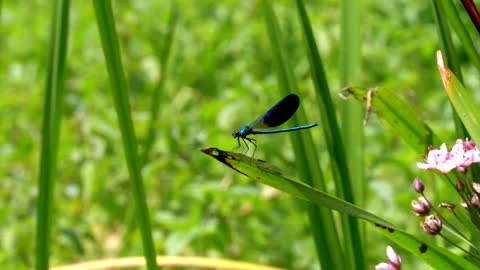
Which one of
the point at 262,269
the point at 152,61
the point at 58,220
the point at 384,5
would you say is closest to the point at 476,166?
the point at 262,269

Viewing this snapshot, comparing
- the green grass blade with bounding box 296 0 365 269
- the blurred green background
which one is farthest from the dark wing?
the blurred green background

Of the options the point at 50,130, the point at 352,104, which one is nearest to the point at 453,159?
the point at 352,104

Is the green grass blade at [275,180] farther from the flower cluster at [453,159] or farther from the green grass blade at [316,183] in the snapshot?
the green grass blade at [316,183]

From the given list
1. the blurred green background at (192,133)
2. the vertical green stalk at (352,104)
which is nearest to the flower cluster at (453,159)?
the vertical green stalk at (352,104)

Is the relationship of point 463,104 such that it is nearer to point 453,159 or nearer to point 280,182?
point 453,159

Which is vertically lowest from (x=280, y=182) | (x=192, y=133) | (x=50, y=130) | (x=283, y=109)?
(x=280, y=182)

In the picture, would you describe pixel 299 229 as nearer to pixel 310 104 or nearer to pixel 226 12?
pixel 310 104
